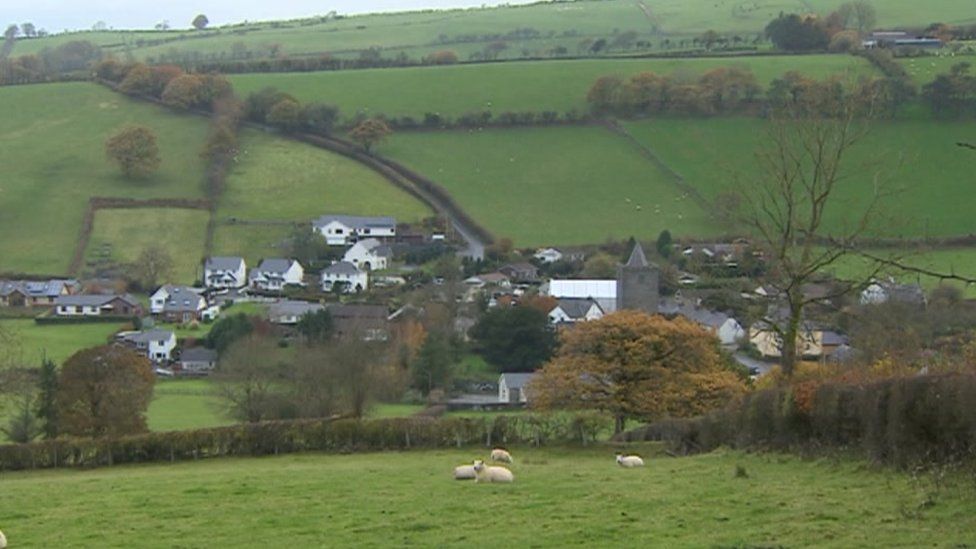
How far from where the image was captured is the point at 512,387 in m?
58.4

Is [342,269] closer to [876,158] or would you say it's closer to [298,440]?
[876,158]

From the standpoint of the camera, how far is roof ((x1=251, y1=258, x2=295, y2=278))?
86000 millimetres

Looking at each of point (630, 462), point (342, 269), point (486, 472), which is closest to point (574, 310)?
point (342, 269)

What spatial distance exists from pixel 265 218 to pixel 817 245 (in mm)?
40823

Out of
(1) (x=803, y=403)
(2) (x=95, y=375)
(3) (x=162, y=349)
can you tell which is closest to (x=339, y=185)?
(3) (x=162, y=349)

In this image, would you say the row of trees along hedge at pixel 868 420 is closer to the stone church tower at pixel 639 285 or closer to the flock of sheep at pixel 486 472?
the flock of sheep at pixel 486 472

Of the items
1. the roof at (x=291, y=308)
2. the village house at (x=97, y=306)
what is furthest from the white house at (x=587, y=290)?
the village house at (x=97, y=306)

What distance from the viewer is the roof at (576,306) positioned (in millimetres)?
74375

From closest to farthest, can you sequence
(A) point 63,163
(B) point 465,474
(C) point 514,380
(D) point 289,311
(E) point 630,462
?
(B) point 465,474 → (E) point 630,462 → (C) point 514,380 → (D) point 289,311 → (A) point 63,163

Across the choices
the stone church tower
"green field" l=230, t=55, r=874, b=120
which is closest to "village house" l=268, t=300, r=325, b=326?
the stone church tower

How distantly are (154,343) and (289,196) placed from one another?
32.7m

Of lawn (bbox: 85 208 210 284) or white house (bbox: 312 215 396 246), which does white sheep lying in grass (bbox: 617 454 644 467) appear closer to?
lawn (bbox: 85 208 210 284)

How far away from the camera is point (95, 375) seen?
43750mm

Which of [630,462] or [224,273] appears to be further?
[224,273]
